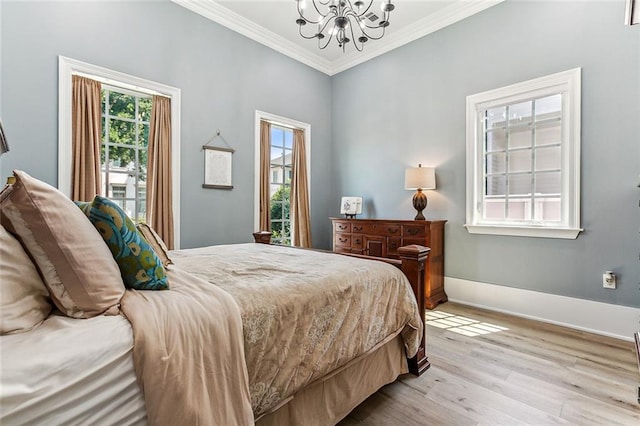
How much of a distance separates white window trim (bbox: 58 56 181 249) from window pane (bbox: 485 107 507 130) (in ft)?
11.2

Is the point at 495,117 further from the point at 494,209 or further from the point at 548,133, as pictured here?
the point at 494,209

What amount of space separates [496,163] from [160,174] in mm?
3635

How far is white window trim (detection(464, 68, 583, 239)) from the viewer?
266cm

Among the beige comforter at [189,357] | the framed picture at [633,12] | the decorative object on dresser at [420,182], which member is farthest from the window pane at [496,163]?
the beige comforter at [189,357]

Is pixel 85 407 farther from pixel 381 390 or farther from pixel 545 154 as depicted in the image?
pixel 545 154

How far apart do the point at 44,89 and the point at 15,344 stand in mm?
2668

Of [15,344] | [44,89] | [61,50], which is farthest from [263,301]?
[61,50]

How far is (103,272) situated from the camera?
2.98 ft

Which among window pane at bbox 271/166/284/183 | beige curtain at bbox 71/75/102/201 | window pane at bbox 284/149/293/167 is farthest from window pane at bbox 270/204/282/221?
beige curtain at bbox 71/75/102/201

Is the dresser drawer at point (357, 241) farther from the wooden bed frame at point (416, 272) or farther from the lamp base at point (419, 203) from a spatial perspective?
the wooden bed frame at point (416, 272)

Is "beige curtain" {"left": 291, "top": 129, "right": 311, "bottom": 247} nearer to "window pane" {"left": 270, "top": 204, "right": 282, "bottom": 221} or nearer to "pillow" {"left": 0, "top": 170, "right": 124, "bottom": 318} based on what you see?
"window pane" {"left": 270, "top": 204, "right": 282, "bottom": 221}

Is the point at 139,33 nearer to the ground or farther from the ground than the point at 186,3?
nearer to the ground

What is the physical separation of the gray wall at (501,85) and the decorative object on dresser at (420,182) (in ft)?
0.67

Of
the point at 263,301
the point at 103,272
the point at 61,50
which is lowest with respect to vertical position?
the point at 263,301
